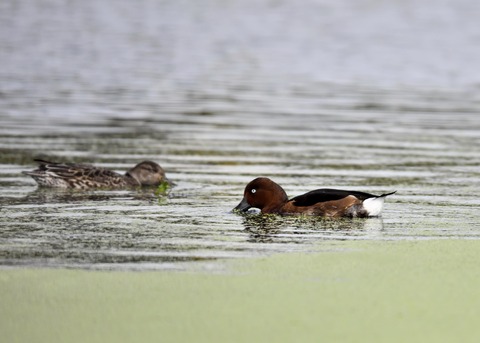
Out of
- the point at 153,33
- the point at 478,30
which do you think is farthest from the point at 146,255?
the point at 478,30

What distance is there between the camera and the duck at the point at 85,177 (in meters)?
12.4

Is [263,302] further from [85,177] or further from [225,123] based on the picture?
[225,123]

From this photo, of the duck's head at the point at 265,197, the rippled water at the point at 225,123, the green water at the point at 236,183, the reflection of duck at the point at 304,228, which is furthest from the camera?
the duck's head at the point at 265,197

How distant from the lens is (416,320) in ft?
23.8

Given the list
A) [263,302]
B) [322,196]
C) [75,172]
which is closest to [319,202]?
[322,196]

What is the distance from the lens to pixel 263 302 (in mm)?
7555

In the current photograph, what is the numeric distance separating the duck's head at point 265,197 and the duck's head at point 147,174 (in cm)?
175

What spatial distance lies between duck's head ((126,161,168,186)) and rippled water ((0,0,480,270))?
0.65ft

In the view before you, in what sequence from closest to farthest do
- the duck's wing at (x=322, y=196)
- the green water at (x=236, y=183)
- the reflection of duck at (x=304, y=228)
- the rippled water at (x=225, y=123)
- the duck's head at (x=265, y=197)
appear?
the green water at (x=236, y=183), the reflection of duck at (x=304, y=228), the rippled water at (x=225, y=123), the duck's wing at (x=322, y=196), the duck's head at (x=265, y=197)

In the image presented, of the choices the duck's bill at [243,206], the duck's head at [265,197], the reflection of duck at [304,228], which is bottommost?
the reflection of duck at [304,228]

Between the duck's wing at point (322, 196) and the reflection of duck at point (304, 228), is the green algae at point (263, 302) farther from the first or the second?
the duck's wing at point (322, 196)

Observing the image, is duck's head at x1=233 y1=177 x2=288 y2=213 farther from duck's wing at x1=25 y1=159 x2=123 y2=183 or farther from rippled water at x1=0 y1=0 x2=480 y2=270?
duck's wing at x1=25 y1=159 x2=123 y2=183

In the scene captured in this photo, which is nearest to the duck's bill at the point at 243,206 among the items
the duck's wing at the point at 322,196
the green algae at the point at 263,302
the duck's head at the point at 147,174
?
the duck's wing at the point at 322,196

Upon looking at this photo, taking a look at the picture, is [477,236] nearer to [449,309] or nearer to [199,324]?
[449,309]
